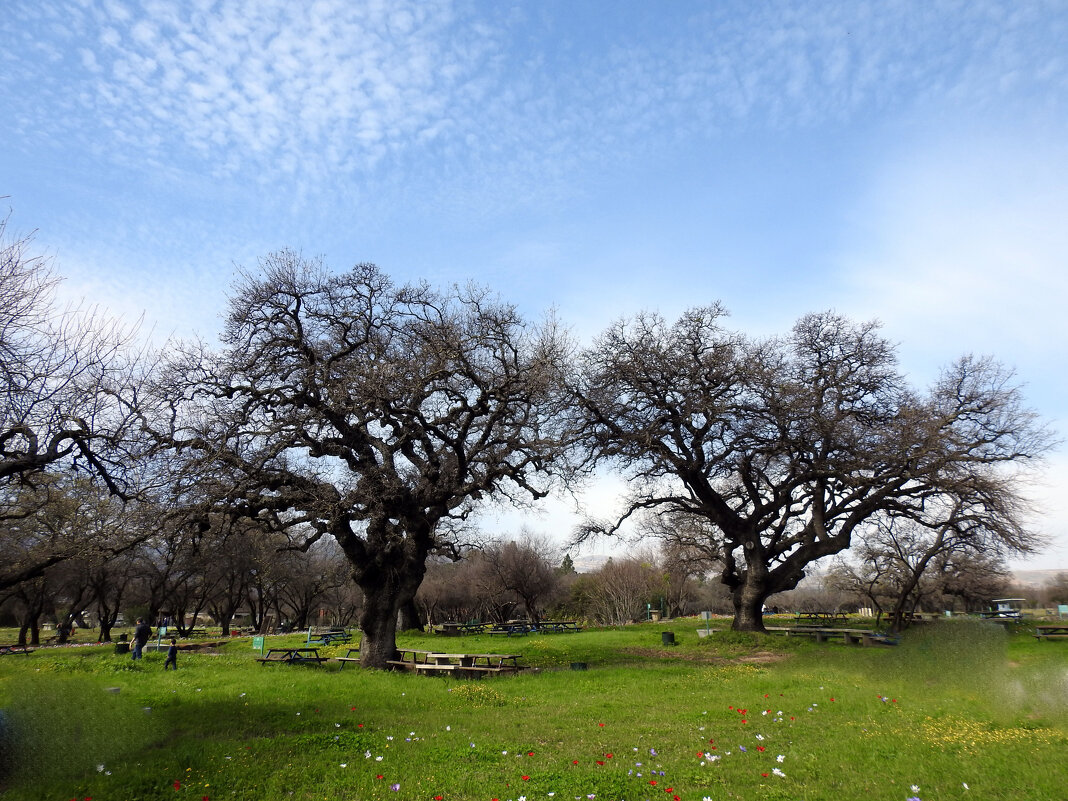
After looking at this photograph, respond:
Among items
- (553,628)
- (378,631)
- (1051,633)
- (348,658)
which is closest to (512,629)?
(553,628)

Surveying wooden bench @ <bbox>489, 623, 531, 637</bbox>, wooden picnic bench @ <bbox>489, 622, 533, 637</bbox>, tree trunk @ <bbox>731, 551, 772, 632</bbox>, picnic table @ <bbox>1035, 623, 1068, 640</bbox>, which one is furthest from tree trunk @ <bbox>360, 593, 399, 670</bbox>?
picnic table @ <bbox>1035, 623, 1068, 640</bbox>

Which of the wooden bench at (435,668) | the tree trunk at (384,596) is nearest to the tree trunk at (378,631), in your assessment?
the tree trunk at (384,596)

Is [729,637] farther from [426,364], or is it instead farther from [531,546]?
[531,546]

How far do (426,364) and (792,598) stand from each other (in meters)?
114

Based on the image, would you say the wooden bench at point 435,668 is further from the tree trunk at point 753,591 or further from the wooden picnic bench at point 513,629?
the wooden picnic bench at point 513,629

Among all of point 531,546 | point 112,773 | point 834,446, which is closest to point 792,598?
point 531,546

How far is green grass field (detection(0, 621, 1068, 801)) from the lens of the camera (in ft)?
23.8

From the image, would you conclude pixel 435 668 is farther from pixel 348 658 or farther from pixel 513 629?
pixel 513 629

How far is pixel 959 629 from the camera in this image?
2853 cm

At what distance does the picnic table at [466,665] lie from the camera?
18.1 meters

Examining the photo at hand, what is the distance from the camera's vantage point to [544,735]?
10.1 meters

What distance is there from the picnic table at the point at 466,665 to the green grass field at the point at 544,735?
95 cm

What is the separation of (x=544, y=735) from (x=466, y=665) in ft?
32.9

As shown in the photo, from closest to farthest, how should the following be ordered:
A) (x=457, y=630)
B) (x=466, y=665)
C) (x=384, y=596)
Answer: (x=466, y=665) → (x=384, y=596) → (x=457, y=630)
